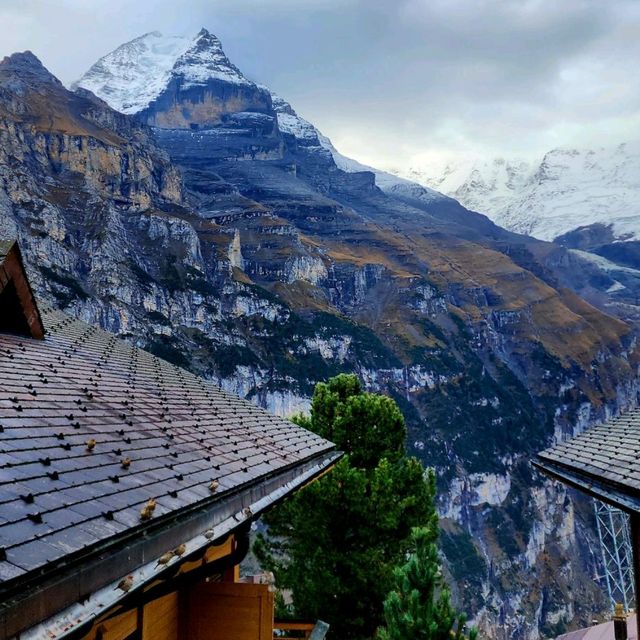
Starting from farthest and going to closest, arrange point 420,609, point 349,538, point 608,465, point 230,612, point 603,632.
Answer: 1. point 603,632
2. point 349,538
3. point 608,465
4. point 420,609
5. point 230,612

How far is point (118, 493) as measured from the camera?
12.6 ft

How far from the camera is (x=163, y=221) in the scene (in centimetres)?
9800

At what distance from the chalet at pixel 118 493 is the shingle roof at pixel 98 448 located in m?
0.01

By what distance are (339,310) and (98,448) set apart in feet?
393

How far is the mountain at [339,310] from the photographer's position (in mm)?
82938

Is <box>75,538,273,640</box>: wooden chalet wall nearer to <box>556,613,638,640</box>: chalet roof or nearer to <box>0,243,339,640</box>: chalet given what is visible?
<box>0,243,339,640</box>: chalet

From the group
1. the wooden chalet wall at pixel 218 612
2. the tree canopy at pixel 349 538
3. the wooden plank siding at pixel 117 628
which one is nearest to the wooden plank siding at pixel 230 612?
the wooden chalet wall at pixel 218 612

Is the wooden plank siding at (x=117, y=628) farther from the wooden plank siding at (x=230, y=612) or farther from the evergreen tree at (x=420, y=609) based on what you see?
the evergreen tree at (x=420, y=609)

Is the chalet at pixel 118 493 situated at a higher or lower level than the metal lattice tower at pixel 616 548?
higher

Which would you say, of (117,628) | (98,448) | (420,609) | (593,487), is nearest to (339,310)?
(593,487)

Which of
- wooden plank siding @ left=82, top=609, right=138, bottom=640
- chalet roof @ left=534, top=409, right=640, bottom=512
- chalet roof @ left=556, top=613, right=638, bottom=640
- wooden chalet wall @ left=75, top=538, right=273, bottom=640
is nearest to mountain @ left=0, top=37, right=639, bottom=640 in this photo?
chalet roof @ left=556, top=613, right=638, bottom=640

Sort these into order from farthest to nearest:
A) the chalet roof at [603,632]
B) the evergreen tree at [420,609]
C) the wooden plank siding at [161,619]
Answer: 1. the chalet roof at [603,632]
2. the evergreen tree at [420,609]
3. the wooden plank siding at [161,619]

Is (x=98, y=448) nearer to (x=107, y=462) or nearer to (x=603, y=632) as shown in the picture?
(x=107, y=462)

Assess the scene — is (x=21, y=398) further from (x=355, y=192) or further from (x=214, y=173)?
(x=355, y=192)
